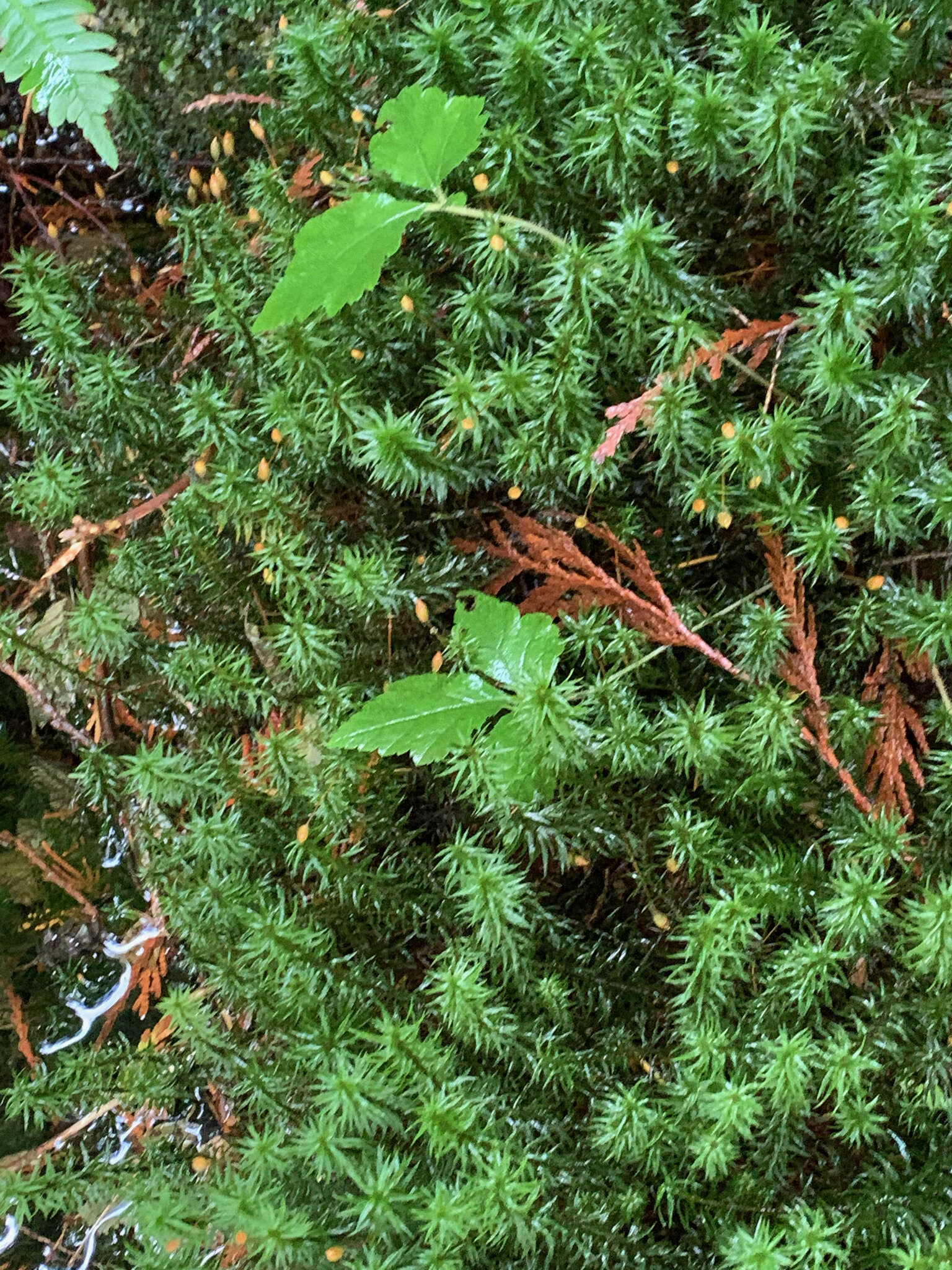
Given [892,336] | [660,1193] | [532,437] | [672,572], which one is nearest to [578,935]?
[660,1193]

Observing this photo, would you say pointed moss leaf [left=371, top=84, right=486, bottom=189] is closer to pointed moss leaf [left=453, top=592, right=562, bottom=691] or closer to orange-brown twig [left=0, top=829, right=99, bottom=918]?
pointed moss leaf [left=453, top=592, right=562, bottom=691]

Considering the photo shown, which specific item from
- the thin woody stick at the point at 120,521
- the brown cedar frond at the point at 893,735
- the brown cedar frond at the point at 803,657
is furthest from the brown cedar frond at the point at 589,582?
the thin woody stick at the point at 120,521

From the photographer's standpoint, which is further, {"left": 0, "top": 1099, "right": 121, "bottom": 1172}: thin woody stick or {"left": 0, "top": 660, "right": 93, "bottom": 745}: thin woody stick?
{"left": 0, "top": 660, "right": 93, "bottom": 745}: thin woody stick

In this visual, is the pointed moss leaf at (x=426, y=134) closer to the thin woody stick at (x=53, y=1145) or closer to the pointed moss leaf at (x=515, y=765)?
the pointed moss leaf at (x=515, y=765)

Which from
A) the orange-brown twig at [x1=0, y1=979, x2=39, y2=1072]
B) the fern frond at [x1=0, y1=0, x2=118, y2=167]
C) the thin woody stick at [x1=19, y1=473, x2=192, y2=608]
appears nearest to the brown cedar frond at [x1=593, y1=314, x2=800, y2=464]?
the thin woody stick at [x1=19, y1=473, x2=192, y2=608]

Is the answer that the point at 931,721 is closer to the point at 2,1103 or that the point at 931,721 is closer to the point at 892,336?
the point at 892,336

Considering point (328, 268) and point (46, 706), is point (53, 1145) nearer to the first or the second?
point (46, 706)

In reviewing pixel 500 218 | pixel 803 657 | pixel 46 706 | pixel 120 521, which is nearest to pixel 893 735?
pixel 803 657
